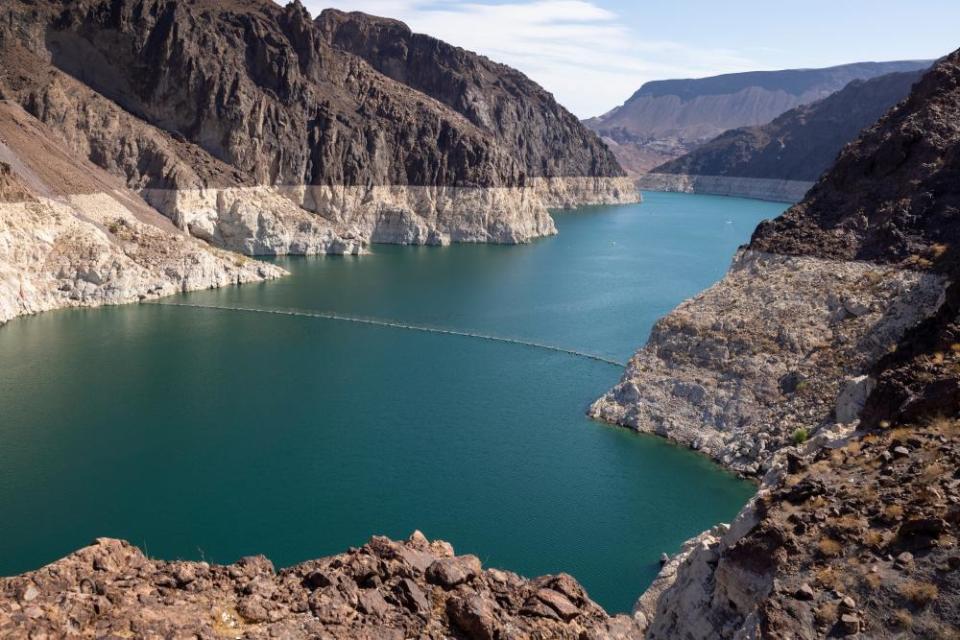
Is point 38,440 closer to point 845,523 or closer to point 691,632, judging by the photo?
point 691,632

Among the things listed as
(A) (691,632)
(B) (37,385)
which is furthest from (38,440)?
(A) (691,632)

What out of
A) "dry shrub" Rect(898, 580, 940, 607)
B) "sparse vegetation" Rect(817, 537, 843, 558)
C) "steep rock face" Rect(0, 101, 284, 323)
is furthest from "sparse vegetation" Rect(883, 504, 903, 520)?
"steep rock face" Rect(0, 101, 284, 323)

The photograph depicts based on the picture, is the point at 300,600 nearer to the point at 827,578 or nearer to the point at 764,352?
the point at 827,578

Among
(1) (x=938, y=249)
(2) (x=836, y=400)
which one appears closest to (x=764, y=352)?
(2) (x=836, y=400)

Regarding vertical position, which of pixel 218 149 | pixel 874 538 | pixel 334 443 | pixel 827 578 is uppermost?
pixel 218 149

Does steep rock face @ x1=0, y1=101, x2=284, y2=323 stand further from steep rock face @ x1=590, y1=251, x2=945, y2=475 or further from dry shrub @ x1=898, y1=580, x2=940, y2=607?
dry shrub @ x1=898, y1=580, x2=940, y2=607

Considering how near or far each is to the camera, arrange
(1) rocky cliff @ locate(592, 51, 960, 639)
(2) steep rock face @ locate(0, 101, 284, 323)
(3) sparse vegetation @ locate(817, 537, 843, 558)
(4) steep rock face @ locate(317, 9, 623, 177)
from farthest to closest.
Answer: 1. (4) steep rock face @ locate(317, 9, 623, 177)
2. (2) steep rock face @ locate(0, 101, 284, 323)
3. (3) sparse vegetation @ locate(817, 537, 843, 558)
4. (1) rocky cliff @ locate(592, 51, 960, 639)

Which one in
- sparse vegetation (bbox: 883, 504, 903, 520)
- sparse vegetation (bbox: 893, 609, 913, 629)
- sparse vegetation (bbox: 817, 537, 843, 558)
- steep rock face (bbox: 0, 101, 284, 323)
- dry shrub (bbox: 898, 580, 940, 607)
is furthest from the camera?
steep rock face (bbox: 0, 101, 284, 323)
